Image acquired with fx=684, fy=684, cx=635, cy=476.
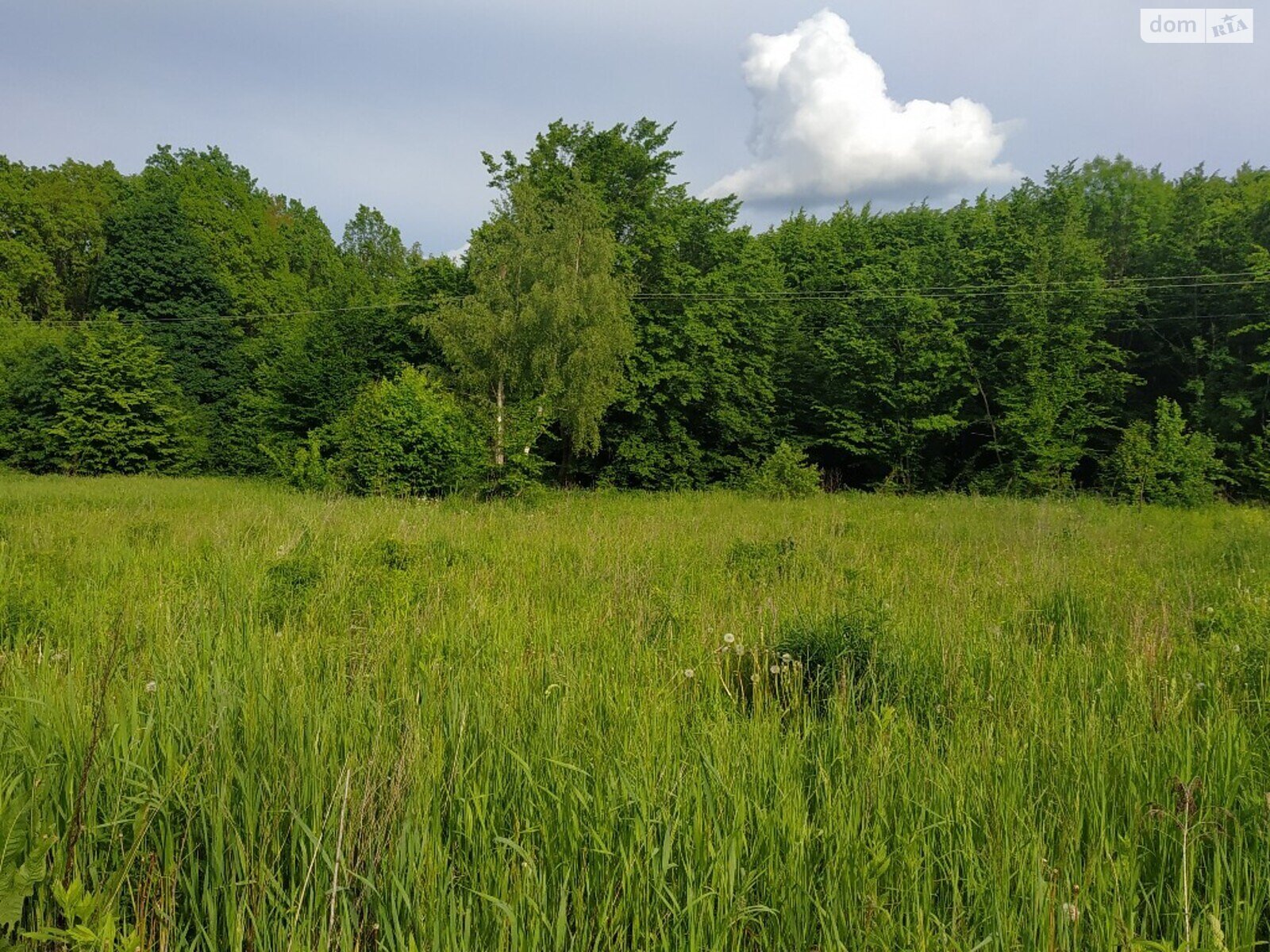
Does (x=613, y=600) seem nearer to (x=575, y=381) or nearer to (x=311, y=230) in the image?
(x=575, y=381)

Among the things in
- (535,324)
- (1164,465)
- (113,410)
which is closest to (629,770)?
(535,324)

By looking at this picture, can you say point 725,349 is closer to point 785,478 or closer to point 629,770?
point 785,478

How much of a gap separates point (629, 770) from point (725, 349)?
24.3 m

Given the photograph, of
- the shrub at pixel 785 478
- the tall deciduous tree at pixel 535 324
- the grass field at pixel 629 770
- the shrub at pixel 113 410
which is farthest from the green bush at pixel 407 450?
the shrub at pixel 113 410

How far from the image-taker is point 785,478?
19062 millimetres

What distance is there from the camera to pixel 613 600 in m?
4.80

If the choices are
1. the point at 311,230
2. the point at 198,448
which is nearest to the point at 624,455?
the point at 198,448

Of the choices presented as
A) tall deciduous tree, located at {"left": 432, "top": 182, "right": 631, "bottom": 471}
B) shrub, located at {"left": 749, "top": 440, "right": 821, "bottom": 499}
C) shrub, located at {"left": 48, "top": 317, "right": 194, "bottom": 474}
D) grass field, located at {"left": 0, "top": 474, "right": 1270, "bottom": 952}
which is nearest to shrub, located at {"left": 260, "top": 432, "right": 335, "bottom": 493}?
tall deciduous tree, located at {"left": 432, "top": 182, "right": 631, "bottom": 471}

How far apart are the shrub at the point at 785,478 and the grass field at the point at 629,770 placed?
13612mm

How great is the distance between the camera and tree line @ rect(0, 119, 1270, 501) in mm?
16781

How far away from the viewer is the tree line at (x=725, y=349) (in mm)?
16781

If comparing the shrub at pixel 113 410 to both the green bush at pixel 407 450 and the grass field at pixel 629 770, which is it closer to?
the green bush at pixel 407 450

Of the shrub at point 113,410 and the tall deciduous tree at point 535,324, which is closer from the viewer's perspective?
the tall deciduous tree at point 535,324

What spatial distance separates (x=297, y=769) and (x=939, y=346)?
2587 centimetres
